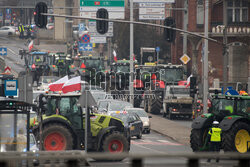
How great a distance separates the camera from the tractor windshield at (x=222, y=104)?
75.1 ft

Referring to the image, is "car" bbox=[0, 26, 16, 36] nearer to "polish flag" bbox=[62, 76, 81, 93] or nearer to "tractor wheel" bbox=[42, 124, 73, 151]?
"polish flag" bbox=[62, 76, 81, 93]

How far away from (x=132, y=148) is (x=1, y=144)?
471 inches

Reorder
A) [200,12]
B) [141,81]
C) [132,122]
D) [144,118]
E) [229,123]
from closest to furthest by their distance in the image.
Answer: [229,123], [132,122], [144,118], [141,81], [200,12]

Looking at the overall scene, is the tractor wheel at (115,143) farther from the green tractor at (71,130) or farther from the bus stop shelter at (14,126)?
the bus stop shelter at (14,126)

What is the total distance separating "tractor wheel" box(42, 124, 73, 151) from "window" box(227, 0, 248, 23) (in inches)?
1664

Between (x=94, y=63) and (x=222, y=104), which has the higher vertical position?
(x=94, y=63)

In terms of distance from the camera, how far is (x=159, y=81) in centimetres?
4397

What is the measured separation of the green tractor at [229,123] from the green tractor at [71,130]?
3323 millimetres

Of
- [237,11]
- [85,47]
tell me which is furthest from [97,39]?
[237,11]

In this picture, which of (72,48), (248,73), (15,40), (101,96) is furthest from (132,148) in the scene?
(15,40)

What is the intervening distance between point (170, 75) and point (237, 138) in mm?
22323

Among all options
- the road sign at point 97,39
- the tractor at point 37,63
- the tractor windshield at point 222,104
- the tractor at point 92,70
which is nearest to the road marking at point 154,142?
the tractor windshield at point 222,104

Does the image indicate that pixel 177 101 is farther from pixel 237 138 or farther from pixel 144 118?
pixel 237 138

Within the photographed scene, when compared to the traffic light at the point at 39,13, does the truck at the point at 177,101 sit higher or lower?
lower
